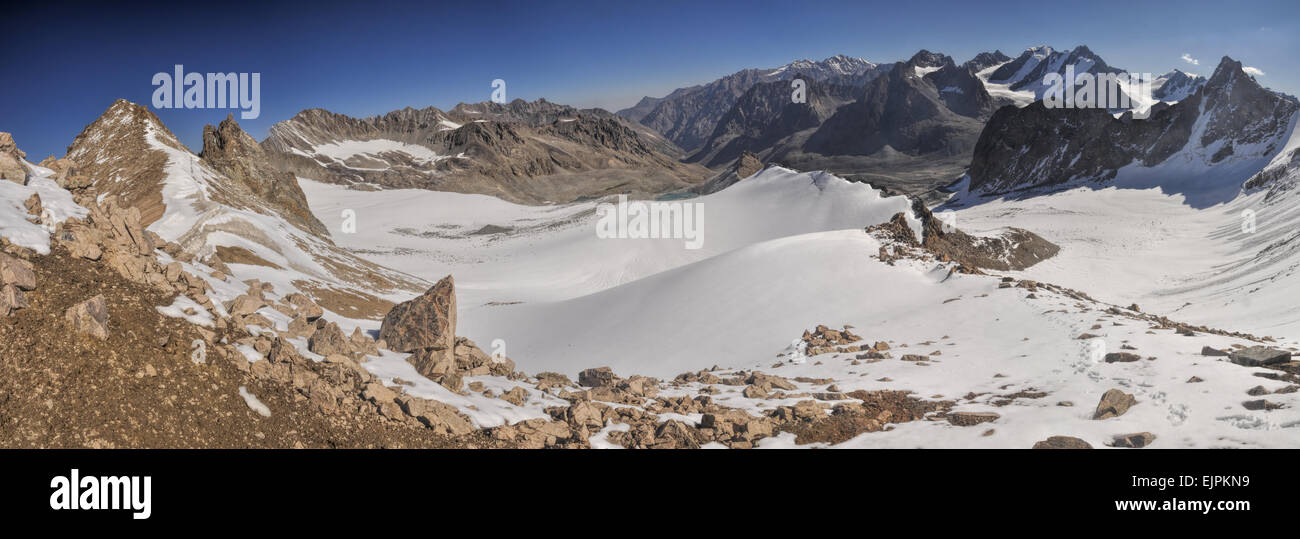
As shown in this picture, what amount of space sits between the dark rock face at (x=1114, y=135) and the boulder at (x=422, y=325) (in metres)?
85.6

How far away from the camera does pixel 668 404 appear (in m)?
11.1

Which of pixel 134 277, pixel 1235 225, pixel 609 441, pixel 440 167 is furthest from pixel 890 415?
pixel 440 167

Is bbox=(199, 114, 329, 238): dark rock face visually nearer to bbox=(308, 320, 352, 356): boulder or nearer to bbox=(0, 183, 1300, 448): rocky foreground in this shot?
bbox=(0, 183, 1300, 448): rocky foreground

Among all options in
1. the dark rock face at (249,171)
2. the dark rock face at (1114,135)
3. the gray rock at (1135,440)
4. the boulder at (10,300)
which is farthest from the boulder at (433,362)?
the dark rock face at (1114,135)

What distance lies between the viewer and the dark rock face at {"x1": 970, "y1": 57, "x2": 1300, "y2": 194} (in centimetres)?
6988

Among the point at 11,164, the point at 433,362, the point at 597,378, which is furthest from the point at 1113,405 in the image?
the point at 11,164

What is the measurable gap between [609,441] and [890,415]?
4841mm

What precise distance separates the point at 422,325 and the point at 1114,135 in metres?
101

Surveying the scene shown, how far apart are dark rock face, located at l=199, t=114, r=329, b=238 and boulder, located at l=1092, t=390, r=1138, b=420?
132 feet

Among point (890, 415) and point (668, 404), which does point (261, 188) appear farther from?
point (890, 415)

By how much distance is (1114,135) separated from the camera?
275ft

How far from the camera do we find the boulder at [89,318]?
672cm

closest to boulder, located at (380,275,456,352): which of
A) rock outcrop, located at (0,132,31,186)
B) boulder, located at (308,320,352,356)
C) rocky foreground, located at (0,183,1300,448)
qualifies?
rocky foreground, located at (0,183,1300,448)
